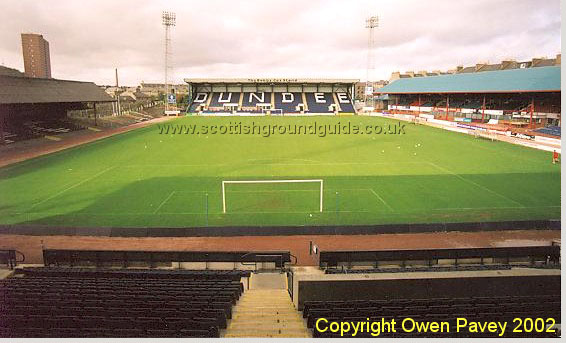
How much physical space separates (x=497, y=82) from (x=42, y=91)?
6047 centimetres

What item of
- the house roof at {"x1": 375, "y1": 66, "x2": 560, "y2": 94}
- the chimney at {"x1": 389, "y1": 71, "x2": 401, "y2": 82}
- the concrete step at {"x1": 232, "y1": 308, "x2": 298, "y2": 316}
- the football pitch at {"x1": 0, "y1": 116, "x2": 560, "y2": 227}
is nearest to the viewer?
the concrete step at {"x1": 232, "y1": 308, "x2": 298, "y2": 316}

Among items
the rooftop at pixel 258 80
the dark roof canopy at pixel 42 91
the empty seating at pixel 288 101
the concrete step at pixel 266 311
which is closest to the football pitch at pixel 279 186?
the dark roof canopy at pixel 42 91

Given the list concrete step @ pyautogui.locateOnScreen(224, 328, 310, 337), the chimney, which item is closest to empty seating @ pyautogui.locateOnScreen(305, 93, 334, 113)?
the chimney

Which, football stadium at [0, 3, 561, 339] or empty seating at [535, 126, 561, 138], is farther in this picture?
empty seating at [535, 126, 561, 138]

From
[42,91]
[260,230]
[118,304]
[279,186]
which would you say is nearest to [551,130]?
[279,186]

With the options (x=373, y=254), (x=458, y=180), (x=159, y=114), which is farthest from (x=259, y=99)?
(x=373, y=254)

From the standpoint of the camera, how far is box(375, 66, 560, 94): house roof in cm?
4872

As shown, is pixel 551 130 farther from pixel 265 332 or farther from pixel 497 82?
pixel 265 332

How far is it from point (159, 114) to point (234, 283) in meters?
86.0

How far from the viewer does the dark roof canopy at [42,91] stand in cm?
3584

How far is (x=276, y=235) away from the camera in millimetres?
15055

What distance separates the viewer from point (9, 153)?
3428 cm

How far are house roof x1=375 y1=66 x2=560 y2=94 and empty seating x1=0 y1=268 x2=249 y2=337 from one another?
51852 millimetres

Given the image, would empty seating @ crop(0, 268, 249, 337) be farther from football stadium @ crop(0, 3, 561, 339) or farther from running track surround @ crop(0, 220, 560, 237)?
running track surround @ crop(0, 220, 560, 237)
